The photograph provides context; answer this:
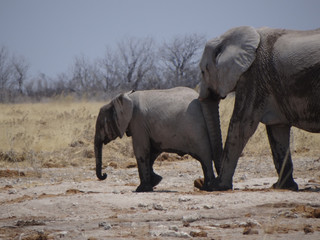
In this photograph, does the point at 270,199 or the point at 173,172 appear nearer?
the point at 270,199

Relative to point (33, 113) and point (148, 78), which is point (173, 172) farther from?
point (148, 78)

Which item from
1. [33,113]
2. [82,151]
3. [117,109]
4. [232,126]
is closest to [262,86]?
[232,126]

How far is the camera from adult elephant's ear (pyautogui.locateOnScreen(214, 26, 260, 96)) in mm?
9250

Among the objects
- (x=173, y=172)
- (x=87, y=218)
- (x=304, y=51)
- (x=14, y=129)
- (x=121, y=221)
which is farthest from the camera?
(x=14, y=129)

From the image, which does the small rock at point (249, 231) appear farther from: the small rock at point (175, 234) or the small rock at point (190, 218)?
the small rock at point (190, 218)

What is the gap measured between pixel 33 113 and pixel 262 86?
56.7 ft

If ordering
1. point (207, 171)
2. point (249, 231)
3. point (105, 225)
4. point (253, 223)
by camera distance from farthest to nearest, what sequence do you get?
point (207, 171)
point (105, 225)
point (253, 223)
point (249, 231)

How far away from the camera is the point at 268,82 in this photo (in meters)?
9.05

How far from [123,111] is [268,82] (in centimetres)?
282

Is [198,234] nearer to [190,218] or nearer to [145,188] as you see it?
[190,218]

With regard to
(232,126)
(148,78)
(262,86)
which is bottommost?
(148,78)

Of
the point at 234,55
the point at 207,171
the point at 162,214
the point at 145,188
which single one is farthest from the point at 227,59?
the point at 162,214

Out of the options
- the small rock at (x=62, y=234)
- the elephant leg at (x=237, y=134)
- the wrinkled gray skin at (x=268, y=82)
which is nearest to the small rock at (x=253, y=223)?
the small rock at (x=62, y=234)

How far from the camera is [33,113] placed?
25.1 meters
